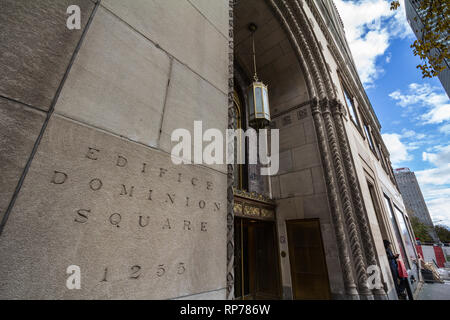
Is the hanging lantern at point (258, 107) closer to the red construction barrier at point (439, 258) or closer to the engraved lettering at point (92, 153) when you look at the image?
the engraved lettering at point (92, 153)

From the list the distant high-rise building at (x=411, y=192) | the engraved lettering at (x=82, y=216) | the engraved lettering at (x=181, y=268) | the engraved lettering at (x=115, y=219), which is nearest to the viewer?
the engraved lettering at (x=82, y=216)

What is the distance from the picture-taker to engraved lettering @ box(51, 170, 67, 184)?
1.12 m

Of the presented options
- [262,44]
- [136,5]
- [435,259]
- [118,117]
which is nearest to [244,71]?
[262,44]

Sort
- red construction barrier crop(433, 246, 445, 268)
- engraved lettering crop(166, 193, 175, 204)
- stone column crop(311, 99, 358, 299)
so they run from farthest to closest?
red construction barrier crop(433, 246, 445, 268)
stone column crop(311, 99, 358, 299)
engraved lettering crop(166, 193, 175, 204)

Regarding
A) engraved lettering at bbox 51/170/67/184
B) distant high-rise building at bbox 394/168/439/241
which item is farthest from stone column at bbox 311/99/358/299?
distant high-rise building at bbox 394/168/439/241

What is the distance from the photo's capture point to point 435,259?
18.7 m

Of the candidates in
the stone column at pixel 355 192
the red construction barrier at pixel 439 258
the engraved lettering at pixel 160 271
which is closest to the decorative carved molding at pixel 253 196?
the stone column at pixel 355 192

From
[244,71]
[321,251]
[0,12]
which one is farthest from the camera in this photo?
[244,71]

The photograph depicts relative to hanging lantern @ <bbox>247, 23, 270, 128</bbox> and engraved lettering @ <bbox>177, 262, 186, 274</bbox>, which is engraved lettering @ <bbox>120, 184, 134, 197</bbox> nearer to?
engraved lettering @ <bbox>177, 262, 186, 274</bbox>

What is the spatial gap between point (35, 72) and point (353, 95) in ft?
45.1

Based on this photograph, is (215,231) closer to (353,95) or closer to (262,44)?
(262,44)

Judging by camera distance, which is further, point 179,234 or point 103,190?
point 179,234

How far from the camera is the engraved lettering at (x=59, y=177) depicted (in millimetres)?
1120

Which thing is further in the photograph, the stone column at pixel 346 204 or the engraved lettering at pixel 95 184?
the stone column at pixel 346 204
